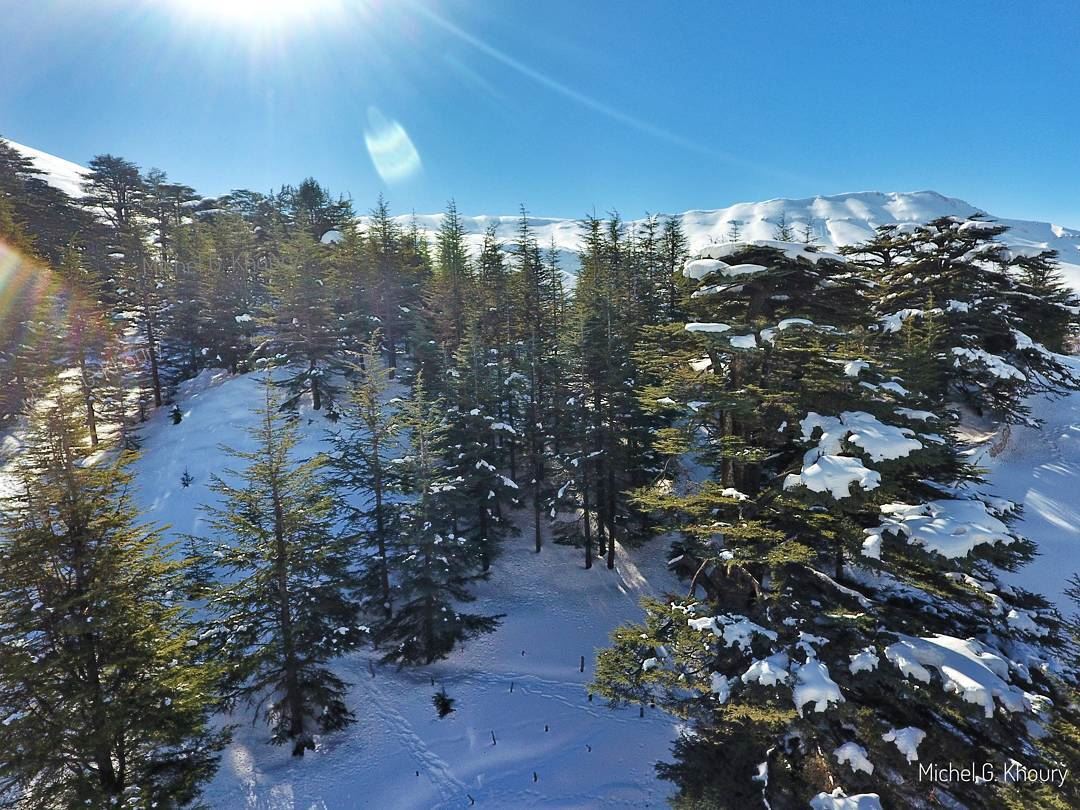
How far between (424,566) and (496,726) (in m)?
6.38

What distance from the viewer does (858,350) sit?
10.6 m

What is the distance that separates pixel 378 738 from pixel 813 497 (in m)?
16.8

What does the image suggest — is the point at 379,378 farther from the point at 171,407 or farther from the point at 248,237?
the point at 248,237

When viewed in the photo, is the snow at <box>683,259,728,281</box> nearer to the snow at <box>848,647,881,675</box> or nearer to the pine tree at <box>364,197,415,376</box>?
the snow at <box>848,647,881,675</box>

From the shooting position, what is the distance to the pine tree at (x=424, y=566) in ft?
61.4

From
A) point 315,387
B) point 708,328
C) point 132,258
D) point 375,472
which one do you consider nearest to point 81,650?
point 375,472

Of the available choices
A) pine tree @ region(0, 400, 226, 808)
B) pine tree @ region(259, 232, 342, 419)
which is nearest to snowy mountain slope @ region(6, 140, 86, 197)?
pine tree @ region(259, 232, 342, 419)

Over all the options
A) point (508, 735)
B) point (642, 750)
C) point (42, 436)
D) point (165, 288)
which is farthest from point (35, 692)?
point (165, 288)

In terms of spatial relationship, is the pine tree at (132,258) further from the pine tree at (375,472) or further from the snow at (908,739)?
the snow at (908,739)

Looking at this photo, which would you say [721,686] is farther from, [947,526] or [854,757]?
[947,526]

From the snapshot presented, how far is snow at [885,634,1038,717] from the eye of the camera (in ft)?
22.9

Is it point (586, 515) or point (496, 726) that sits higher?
point (586, 515)

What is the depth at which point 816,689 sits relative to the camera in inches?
303

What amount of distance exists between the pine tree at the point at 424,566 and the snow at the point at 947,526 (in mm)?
14830
